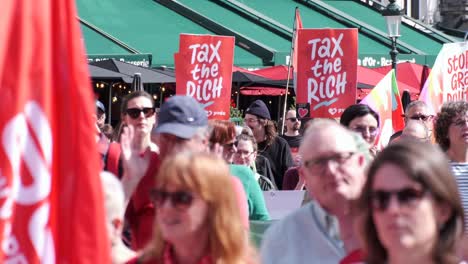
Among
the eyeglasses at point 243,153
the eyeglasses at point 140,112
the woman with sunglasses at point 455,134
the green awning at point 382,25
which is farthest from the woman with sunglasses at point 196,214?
the green awning at point 382,25

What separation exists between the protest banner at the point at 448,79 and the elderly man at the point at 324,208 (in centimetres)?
819

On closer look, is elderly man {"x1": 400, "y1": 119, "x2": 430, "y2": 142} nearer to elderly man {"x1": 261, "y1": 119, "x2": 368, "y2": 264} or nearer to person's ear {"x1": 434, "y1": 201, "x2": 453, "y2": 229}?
elderly man {"x1": 261, "y1": 119, "x2": 368, "y2": 264}

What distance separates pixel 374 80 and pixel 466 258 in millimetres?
16355

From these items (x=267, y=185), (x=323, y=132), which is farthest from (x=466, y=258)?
(x=267, y=185)

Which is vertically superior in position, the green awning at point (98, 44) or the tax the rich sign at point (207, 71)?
the green awning at point (98, 44)

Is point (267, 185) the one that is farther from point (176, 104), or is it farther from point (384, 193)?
point (384, 193)

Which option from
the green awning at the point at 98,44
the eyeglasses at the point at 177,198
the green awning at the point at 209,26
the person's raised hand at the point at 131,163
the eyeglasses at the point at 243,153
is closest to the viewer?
the eyeglasses at the point at 177,198

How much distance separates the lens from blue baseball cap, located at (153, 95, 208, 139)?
4.96m

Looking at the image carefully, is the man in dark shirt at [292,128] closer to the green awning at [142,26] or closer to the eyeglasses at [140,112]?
the eyeglasses at [140,112]

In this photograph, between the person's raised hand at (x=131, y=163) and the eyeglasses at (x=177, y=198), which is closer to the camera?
the eyeglasses at (x=177, y=198)

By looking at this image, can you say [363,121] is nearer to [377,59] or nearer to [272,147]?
[272,147]

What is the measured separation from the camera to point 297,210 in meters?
4.29

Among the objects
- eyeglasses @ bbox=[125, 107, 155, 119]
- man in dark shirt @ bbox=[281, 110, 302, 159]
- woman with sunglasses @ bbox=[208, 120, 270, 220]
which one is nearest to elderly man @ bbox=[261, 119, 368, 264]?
woman with sunglasses @ bbox=[208, 120, 270, 220]

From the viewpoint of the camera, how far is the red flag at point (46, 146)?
11.2ft
